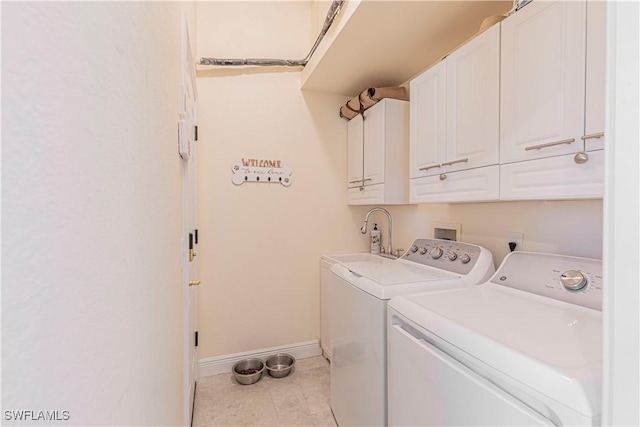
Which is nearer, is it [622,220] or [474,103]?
[622,220]

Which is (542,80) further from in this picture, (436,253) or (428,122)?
(436,253)

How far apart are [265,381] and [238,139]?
1.88 m

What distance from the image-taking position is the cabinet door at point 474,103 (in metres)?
1.19

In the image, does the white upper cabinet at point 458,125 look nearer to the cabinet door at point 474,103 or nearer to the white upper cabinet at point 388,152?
the cabinet door at point 474,103

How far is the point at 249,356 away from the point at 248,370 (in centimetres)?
12

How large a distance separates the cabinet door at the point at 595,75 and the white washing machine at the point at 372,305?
0.73 metres

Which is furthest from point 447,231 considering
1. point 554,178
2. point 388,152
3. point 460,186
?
point 554,178

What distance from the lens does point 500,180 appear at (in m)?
1.17

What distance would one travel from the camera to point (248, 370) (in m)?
2.19

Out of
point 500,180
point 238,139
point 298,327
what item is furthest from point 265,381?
point 500,180

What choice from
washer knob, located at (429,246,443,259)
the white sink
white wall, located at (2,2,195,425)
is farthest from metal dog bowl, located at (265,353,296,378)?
white wall, located at (2,2,195,425)

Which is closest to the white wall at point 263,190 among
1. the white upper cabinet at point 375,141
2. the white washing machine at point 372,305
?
the white upper cabinet at point 375,141

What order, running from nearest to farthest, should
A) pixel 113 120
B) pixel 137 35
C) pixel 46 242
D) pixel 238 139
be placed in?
pixel 46 242 < pixel 113 120 < pixel 137 35 < pixel 238 139

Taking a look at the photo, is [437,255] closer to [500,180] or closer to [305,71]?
[500,180]
